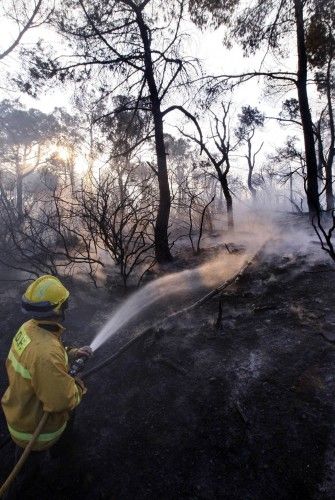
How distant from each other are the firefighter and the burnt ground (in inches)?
30.4

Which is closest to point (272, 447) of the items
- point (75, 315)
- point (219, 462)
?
point (219, 462)

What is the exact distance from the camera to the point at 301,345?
13.2 feet

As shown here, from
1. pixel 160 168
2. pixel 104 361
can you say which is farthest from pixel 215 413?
pixel 160 168

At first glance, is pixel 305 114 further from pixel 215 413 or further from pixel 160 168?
pixel 215 413

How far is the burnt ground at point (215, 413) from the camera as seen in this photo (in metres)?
2.71

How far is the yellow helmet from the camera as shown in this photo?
8.61 feet

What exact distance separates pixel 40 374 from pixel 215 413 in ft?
5.98

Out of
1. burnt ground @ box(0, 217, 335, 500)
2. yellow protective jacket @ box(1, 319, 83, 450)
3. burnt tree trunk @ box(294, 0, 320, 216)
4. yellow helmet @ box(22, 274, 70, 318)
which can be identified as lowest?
burnt ground @ box(0, 217, 335, 500)

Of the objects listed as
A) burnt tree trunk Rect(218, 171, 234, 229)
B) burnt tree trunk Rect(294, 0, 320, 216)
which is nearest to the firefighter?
burnt tree trunk Rect(294, 0, 320, 216)

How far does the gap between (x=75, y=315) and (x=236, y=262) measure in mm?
3859

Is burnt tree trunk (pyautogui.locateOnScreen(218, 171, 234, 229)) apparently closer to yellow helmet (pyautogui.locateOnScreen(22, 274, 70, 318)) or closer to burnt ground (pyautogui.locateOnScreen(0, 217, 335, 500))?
burnt ground (pyautogui.locateOnScreen(0, 217, 335, 500))

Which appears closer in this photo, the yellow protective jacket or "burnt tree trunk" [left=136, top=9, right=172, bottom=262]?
the yellow protective jacket

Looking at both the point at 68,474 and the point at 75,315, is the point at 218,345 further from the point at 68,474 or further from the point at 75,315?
the point at 75,315

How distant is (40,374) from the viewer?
2.42 meters
